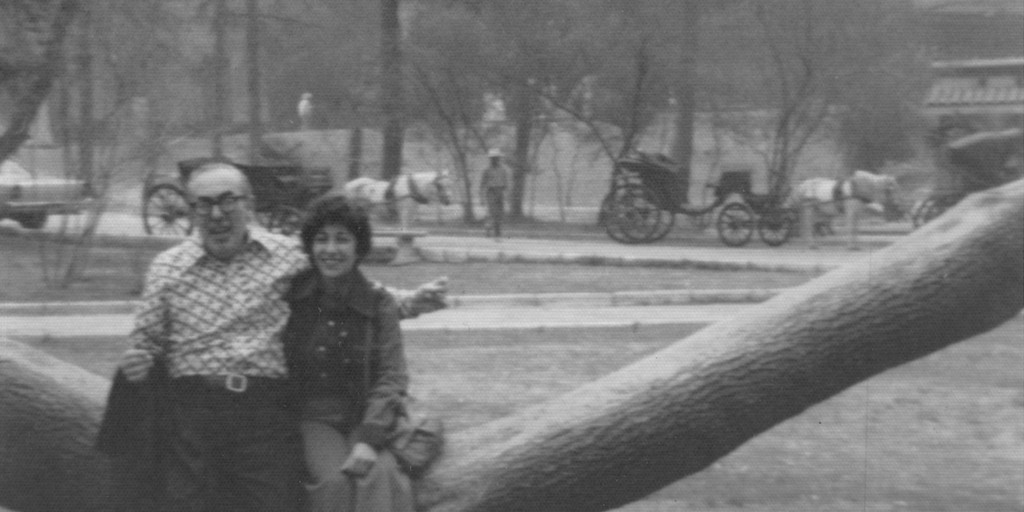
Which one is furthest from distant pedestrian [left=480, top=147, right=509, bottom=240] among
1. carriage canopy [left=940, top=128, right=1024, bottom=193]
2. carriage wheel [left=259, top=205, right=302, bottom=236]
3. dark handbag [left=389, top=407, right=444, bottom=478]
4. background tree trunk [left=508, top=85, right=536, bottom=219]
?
dark handbag [left=389, top=407, right=444, bottom=478]

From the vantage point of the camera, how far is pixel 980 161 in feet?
21.8

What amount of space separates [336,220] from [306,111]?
8329 millimetres

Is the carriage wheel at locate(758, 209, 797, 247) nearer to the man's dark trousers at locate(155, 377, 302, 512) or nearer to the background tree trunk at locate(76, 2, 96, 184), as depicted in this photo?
the background tree trunk at locate(76, 2, 96, 184)

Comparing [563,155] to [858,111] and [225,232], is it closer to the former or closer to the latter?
[858,111]

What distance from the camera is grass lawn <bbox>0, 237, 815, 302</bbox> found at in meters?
12.1

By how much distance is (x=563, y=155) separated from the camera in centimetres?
1492

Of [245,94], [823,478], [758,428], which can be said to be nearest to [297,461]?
[758,428]

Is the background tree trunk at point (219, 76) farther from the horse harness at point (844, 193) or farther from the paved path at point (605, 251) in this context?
the horse harness at point (844, 193)

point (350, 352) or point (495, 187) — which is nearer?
point (350, 352)

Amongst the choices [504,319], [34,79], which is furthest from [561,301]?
[34,79]

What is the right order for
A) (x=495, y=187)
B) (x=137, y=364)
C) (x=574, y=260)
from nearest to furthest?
(x=137, y=364) → (x=574, y=260) → (x=495, y=187)

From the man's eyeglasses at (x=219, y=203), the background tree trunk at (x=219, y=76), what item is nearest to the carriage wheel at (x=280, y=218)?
the background tree trunk at (x=219, y=76)

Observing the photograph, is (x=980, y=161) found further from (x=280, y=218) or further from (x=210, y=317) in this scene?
(x=280, y=218)

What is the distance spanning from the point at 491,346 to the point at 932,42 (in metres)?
3.94
